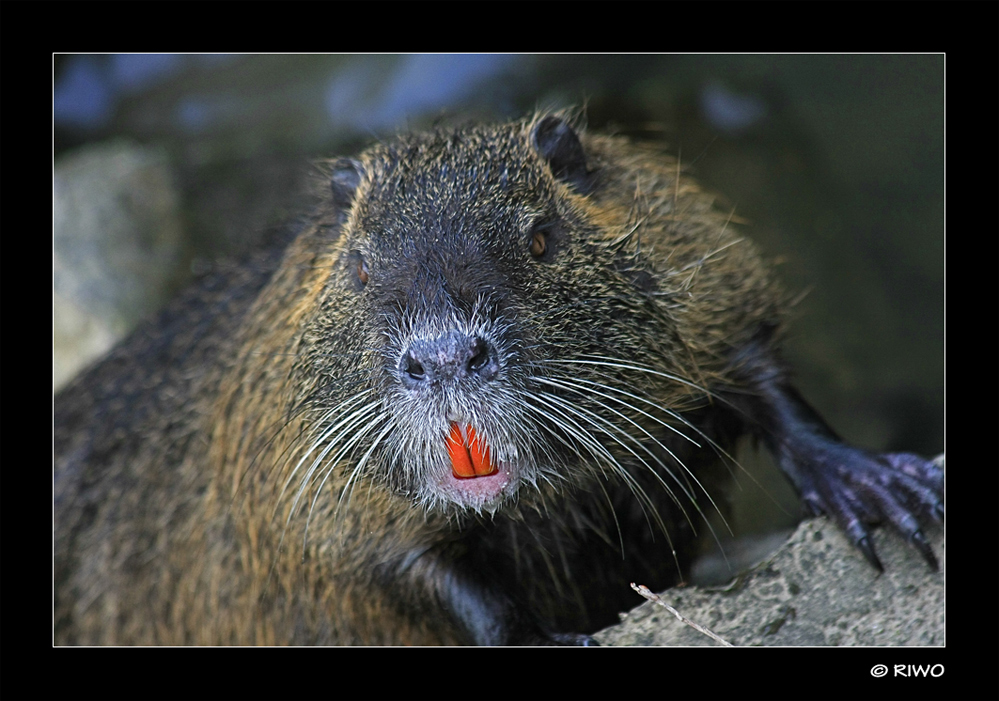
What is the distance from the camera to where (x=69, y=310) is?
23.2 ft

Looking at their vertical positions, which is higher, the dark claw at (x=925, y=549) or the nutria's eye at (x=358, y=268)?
the nutria's eye at (x=358, y=268)

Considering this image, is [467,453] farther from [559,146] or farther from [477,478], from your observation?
[559,146]

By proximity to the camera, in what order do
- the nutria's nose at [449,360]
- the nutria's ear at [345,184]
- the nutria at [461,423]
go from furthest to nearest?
1. the nutria's ear at [345,184]
2. the nutria at [461,423]
3. the nutria's nose at [449,360]

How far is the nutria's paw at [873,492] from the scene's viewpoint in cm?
363

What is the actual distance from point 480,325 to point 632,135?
5.71 metres

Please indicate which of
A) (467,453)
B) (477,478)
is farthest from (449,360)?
(477,478)

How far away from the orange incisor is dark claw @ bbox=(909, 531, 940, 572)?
1624mm

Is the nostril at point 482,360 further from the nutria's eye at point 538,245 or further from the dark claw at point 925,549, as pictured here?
the dark claw at point 925,549

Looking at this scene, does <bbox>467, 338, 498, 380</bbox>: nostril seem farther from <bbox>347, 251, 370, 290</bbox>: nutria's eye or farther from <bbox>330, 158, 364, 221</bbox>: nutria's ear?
<bbox>330, 158, 364, 221</bbox>: nutria's ear

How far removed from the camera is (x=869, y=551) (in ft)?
11.9

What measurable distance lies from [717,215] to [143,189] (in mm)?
4942

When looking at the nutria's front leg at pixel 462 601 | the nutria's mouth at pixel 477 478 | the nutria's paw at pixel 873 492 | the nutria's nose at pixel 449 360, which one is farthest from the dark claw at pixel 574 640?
the nutria's nose at pixel 449 360

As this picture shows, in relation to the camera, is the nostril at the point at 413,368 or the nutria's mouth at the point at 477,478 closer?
the nostril at the point at 413,368

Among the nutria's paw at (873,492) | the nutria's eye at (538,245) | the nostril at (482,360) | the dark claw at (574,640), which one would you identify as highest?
the nutria's eye at (538,245)
